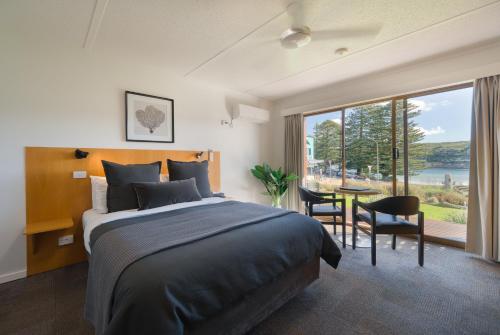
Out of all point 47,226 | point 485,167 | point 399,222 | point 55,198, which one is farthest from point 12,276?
point 485,167

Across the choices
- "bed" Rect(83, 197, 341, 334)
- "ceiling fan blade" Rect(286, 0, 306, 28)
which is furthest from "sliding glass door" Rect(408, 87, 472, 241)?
"ceiling fan blade" Rect(286, 0, 306, 28)

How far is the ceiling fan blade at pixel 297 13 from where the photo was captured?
5.90 feet

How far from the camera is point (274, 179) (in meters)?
4.23

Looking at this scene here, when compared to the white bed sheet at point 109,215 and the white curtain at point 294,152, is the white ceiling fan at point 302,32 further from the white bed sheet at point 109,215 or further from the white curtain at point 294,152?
the white curtain at point 294,152

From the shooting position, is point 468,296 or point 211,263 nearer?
point 211,263

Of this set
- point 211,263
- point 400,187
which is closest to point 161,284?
point 211,263

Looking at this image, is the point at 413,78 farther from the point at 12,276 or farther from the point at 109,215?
the point at 12,276

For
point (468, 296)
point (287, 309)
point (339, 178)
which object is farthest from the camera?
point (339, 178)

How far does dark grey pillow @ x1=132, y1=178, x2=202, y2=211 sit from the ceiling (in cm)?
157

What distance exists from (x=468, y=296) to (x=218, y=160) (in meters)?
3.37

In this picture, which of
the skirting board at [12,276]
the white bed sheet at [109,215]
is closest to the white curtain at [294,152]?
the white bed sheet at [109,215]

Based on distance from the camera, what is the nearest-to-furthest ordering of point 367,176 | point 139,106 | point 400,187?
point 139,106 < point 400,187 < point 367,176

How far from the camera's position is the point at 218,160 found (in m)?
3.88

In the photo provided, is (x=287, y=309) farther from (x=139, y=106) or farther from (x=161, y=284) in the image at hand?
(x=139, y=106)
